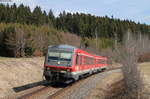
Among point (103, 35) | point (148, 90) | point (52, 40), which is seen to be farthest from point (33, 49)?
point (103, 35)

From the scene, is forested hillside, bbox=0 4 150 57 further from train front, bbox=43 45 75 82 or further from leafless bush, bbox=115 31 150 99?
leafless bush, bbox=115 31 150 99

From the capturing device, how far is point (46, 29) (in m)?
58.5

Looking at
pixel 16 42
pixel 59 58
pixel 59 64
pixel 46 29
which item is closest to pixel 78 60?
pixel 59 58

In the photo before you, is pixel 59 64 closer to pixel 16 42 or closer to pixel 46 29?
pixel 16 42

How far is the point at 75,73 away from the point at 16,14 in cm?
7033

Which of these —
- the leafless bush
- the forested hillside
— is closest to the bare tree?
the forested hillside

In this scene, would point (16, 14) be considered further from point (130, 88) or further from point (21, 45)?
point (130, 88)

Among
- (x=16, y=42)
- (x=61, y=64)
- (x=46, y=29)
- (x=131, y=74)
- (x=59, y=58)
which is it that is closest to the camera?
(x=131, y=74)

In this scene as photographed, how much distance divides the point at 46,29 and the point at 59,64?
149ft

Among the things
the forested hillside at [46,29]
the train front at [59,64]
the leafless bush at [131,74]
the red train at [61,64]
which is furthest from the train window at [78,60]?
the forested hillside at [46,29]

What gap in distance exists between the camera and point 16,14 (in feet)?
259

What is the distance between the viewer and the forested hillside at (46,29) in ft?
138

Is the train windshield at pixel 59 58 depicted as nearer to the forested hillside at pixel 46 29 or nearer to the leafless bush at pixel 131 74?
the leafless bush at pixel 131 74

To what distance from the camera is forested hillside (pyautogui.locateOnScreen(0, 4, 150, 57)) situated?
138 ft
